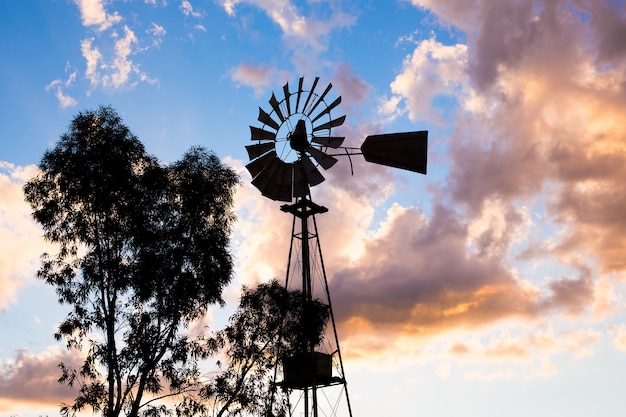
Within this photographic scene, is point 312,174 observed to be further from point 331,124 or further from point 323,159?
point 331,124

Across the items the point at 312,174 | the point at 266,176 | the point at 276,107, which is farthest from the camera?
the point at 276,107

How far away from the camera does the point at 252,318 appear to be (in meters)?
27.9

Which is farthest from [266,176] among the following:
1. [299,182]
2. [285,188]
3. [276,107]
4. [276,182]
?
[276,107]

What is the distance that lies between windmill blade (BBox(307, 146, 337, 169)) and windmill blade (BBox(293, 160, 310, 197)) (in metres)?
0.59

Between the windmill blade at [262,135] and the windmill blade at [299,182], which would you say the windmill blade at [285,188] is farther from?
the windmill blade at [262,135]

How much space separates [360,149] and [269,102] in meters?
3.83

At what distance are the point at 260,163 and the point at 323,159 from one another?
237 centimetres

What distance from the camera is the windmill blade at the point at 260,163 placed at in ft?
79.7

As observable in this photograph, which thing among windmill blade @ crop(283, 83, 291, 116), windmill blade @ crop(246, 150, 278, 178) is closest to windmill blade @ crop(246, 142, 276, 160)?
windmill blade @ crop(246, 150, 278, 178)

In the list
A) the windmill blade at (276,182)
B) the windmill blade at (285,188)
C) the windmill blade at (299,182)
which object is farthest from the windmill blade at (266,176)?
the windmill blade at (299,182)

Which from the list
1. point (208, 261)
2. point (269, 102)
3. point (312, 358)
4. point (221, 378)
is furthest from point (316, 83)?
point (221, 378)

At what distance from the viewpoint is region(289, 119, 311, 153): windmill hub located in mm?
24234

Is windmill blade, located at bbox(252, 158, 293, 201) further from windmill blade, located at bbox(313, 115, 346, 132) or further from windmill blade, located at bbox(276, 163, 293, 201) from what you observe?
windmill blade, located at bbox(313, 115, 346, 132)

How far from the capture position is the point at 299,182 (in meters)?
23.8
